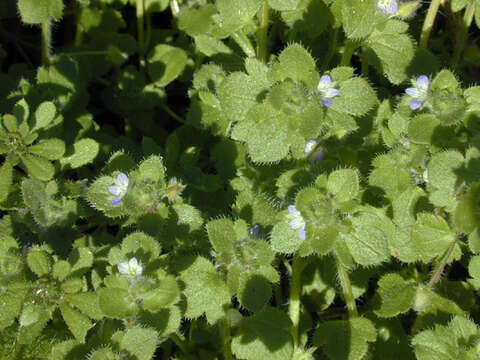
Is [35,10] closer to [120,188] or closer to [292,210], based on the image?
[120,188]

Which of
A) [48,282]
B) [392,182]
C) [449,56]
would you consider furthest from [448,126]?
[48,282]

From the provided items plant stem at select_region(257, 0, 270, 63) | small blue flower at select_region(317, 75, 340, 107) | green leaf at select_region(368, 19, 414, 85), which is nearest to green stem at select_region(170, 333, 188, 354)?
small blue flower at select_region(317, 75, 340, 107)

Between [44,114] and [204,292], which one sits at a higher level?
[44,114]

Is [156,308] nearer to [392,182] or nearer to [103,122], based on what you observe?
[392,182]

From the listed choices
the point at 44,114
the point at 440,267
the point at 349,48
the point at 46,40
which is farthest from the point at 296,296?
the point at 46,40

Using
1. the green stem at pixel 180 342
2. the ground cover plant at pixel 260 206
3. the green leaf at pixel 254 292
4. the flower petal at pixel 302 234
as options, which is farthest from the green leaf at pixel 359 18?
the green stem at pixel 180 342

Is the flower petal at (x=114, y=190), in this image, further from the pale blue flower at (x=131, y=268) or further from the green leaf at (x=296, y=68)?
the green leaf at (x=296, y=68)

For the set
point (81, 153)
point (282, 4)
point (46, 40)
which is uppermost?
point (282, 4)
